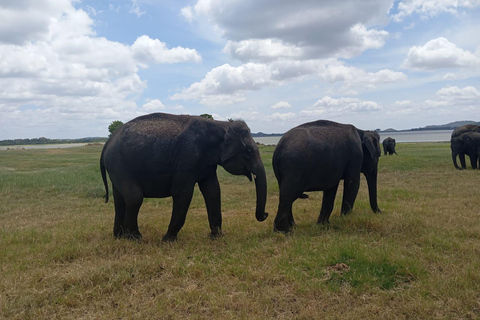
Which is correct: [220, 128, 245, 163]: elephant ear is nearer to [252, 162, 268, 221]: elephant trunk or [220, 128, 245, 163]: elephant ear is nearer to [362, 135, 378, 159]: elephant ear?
[252, 162, 268, 221]: elephant trunk

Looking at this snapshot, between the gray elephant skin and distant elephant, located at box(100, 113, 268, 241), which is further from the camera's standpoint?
the gray elephant skin

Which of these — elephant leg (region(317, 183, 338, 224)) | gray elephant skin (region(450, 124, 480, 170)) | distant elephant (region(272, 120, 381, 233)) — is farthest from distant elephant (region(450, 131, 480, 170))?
elephant leg (region(317, 183, 338, 224))

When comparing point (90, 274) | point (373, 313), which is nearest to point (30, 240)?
point (90, 274)

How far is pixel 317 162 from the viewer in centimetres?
690

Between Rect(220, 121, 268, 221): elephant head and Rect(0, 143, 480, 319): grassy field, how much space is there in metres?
0.87

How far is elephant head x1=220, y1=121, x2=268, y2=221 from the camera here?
649 centimetres

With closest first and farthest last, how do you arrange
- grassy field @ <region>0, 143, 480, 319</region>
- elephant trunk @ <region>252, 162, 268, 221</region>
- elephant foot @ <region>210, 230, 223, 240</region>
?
grassy field @ <region>0, 143, 480, 319</region>, elephant trunk @ <region>252, 162, 268, 221</region>, elephant foot @ <region>210, 230, 223, 240</region>

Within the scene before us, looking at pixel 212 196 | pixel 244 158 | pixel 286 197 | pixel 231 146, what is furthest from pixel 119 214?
pixel 286 197

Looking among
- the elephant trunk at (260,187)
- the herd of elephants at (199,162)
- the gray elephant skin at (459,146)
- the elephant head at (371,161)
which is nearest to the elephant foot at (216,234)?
the herd of elephants at (199,162)

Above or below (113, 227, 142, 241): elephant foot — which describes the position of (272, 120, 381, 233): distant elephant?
above

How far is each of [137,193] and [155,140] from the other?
1017 millimetres

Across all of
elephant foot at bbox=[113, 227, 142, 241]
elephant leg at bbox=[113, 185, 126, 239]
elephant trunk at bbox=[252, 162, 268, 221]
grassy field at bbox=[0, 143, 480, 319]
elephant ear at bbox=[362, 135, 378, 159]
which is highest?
elephant ear at bbox=[362, 135, 378, 159]

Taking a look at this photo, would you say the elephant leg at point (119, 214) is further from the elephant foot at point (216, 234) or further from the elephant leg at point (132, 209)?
the elephant foot at point (216, 234)

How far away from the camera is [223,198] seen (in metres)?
12.1
